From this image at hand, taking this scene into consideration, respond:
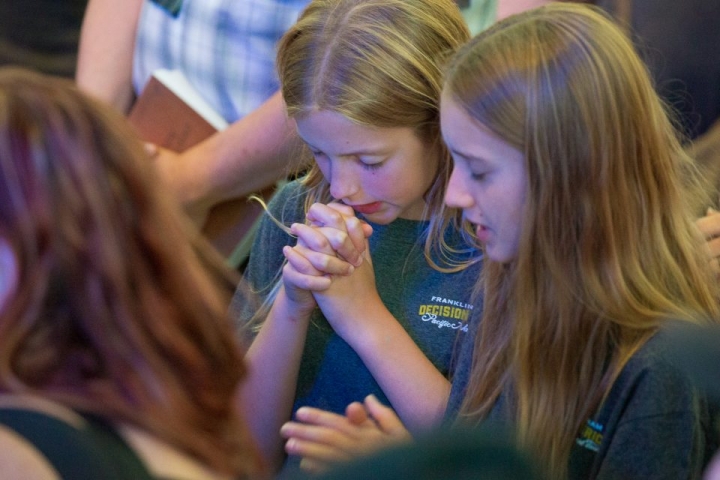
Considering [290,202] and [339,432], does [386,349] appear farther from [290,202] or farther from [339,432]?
[290,202]

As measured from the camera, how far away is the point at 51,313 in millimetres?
859

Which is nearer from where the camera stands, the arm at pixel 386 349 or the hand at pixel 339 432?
the hand at pixel 339 432

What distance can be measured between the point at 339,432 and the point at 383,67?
560 mm

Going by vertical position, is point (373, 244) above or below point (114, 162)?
below

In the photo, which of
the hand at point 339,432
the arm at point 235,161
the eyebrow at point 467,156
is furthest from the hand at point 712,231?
the arm at point 235,161

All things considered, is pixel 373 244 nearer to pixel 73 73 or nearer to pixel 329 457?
pixel 329 457

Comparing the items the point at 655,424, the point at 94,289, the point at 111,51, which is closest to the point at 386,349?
the point at 655,424

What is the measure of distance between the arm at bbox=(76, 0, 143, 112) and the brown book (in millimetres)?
195

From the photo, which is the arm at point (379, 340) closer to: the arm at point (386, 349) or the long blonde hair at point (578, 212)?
the arm at point (386, 349)

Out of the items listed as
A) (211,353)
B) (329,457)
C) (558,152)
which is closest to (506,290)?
(558,152)

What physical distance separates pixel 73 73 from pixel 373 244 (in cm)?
100

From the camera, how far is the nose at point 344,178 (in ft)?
4.82

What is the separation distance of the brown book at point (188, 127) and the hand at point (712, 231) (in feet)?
2.82

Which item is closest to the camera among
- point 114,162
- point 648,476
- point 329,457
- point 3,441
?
point 3,441
